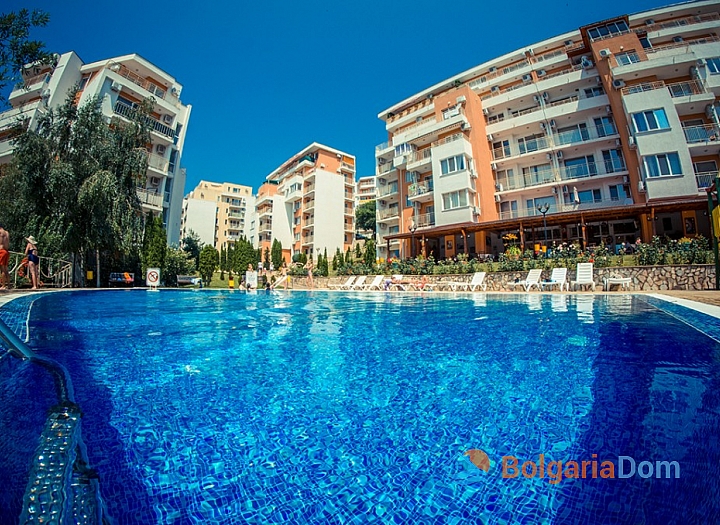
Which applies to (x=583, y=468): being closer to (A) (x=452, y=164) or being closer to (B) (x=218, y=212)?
(A) (x=452, y=164)

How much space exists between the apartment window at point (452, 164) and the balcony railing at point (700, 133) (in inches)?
500

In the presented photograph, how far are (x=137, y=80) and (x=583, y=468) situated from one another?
112 ft

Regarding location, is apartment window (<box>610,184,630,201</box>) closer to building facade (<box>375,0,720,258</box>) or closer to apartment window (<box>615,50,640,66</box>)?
building facade (<box>375,0,720,258</box>)

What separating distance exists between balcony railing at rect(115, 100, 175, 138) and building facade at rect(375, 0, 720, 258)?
58.4ft

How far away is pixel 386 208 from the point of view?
108 feet

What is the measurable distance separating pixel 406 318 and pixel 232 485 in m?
5.90

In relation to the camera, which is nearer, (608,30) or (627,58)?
(627,58)

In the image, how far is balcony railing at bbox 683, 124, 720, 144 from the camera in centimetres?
1857

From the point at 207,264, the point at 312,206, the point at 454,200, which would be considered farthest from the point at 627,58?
the point at 207,264

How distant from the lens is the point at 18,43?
7258 mm

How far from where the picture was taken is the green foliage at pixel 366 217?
4834cm

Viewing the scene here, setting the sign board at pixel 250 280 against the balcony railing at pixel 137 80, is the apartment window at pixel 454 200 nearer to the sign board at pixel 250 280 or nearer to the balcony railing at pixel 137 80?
the sign board at pixel 250 280

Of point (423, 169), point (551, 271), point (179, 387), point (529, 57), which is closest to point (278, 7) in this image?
point (423, 169)

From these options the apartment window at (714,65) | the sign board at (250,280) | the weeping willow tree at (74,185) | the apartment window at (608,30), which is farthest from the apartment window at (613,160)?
the weeping willow tree at (74,185)
